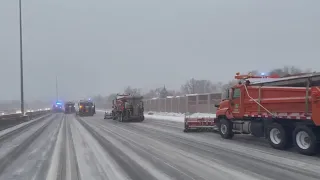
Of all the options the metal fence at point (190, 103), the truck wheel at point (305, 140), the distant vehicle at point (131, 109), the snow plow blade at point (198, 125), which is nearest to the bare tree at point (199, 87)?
the metal fence at point (190, 103)

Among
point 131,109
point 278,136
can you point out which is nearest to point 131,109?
point 131,109

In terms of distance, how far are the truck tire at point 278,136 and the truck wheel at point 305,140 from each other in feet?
2.07

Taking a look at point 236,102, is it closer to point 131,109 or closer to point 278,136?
point 278,136

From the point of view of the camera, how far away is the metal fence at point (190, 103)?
40.2 m

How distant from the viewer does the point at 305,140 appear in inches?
476

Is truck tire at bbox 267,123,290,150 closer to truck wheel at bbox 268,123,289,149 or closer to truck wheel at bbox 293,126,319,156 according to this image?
truck wheel at bbox 268,123,289,149

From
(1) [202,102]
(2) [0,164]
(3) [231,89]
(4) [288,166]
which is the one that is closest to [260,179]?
(4) [288,166]

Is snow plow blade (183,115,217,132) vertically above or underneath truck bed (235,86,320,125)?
underneath

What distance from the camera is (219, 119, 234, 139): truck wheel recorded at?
1722 centimetres

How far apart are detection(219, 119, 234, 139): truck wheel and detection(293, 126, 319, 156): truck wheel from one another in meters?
4.94

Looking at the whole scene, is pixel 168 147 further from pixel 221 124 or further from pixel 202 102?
pixel 202 102

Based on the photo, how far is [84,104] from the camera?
2186 inches

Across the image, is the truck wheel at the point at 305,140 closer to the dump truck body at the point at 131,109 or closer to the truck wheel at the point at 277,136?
the truck wheel at the point at 277,136

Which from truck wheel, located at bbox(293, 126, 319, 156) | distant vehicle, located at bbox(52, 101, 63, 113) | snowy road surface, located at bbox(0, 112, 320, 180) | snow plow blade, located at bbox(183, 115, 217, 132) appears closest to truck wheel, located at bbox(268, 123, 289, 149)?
snowy road surface, located at bbox(0, 112, 320, 180)
